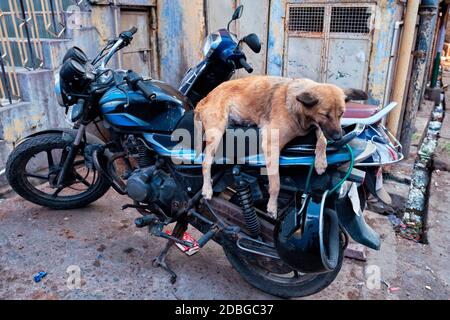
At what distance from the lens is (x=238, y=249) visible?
261cm

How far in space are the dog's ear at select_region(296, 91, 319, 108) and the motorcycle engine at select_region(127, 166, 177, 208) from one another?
3.74ft

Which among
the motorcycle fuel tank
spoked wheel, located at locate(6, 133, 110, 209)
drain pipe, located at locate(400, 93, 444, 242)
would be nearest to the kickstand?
the motorcycle fuel tank

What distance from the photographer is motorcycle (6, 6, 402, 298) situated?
2.23 meters

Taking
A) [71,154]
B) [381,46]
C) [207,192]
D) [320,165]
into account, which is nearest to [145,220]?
[207,192]

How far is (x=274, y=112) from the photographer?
7.43 ft

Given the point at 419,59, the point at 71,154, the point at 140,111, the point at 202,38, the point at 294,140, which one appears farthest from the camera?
the point at 202,38

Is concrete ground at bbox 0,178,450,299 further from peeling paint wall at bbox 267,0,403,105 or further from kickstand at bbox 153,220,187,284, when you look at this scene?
peeling paint wall at bbox 267,0,403,105

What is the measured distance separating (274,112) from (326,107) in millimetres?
314

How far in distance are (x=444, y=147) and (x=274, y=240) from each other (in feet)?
17.2

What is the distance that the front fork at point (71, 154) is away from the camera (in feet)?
10.4

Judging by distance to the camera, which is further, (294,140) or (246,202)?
(246,202)

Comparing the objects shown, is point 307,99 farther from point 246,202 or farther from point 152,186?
point 152,186
